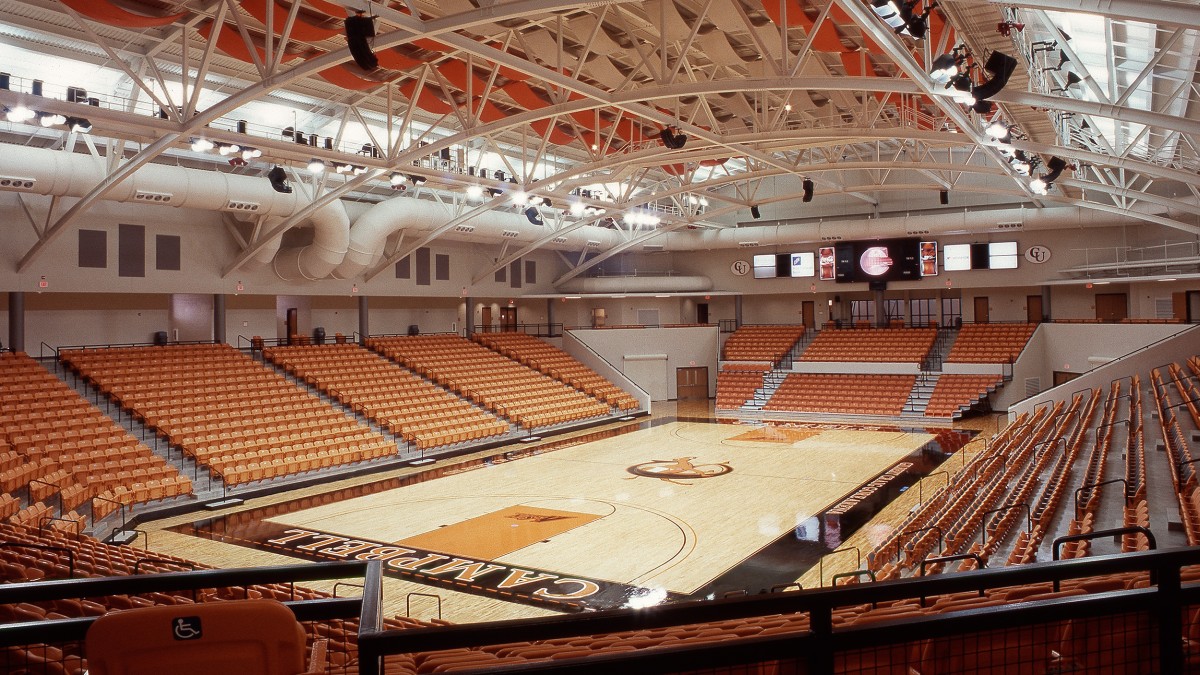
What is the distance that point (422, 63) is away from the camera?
50.9 feet

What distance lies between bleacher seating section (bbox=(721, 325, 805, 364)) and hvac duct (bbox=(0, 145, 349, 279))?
60.0 ft

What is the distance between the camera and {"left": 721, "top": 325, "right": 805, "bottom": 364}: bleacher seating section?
3431 centimetres

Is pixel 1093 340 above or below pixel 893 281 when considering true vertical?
below

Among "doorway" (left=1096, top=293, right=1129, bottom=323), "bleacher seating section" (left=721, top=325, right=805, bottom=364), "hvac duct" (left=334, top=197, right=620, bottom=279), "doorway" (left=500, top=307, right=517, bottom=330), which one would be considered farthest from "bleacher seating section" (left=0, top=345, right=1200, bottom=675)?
"doorway" (left=500, top=307, right=517, bottom=330)

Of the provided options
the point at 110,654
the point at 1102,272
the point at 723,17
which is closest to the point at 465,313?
the point at 723,17

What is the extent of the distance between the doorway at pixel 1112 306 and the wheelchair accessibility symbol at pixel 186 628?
3447cm

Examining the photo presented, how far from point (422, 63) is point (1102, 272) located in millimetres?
26307

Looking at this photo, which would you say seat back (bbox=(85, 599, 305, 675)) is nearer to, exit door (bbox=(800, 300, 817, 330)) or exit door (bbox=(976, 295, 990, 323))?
exit door (bbox=(976, 295, 990, 323))

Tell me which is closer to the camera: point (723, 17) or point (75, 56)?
point (723, 17)

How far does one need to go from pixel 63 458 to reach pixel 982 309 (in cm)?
3229

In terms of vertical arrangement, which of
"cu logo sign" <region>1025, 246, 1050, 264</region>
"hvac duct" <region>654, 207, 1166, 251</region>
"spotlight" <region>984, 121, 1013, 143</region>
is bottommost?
"cu logo sign" <region>1025, 246, 1050, 264</region>

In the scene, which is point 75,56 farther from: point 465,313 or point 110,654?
point 465,313

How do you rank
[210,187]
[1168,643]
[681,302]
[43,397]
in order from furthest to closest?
1. [681,302]
2. [210,187]
3. [43,397]
4. [1168,643]

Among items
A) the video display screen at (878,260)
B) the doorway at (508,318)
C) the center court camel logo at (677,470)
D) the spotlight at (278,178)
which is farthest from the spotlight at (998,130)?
the doorway at (508,318)
